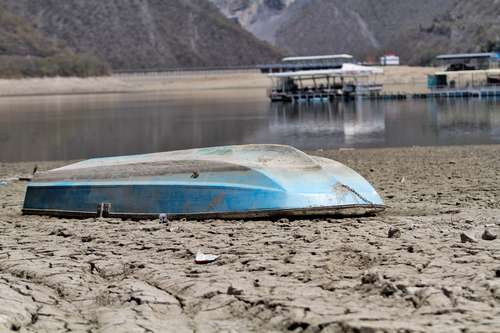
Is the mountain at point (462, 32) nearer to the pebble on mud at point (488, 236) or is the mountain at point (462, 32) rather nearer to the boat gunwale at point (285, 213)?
the boat gunwale at point (285, 213)

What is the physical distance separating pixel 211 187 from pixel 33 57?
158259 mm

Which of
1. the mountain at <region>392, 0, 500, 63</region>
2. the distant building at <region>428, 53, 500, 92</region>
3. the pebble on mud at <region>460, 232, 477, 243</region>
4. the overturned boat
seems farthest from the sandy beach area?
the pebble on mud at <region>460, 232, 477, 243</region>

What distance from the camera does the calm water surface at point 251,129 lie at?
33.8 metres

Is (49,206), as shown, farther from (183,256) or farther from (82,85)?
(82,85)

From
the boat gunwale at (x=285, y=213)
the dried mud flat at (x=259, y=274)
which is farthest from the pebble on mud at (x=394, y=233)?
the boat gunwale at (x=285, y=213)

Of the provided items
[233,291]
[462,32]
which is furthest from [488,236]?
[462,32]

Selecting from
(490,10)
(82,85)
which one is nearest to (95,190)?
(82,85)

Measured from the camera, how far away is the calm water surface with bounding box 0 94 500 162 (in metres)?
33.8

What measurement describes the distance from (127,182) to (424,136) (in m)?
24.1

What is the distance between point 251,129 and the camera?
4397cm

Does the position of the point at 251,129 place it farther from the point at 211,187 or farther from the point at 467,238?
the point at 467,238

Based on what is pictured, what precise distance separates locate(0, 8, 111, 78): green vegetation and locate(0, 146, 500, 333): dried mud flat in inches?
5324

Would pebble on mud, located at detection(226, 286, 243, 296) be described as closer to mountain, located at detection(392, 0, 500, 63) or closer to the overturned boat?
the overturned boat

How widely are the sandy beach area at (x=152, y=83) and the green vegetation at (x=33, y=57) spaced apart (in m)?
4.50
